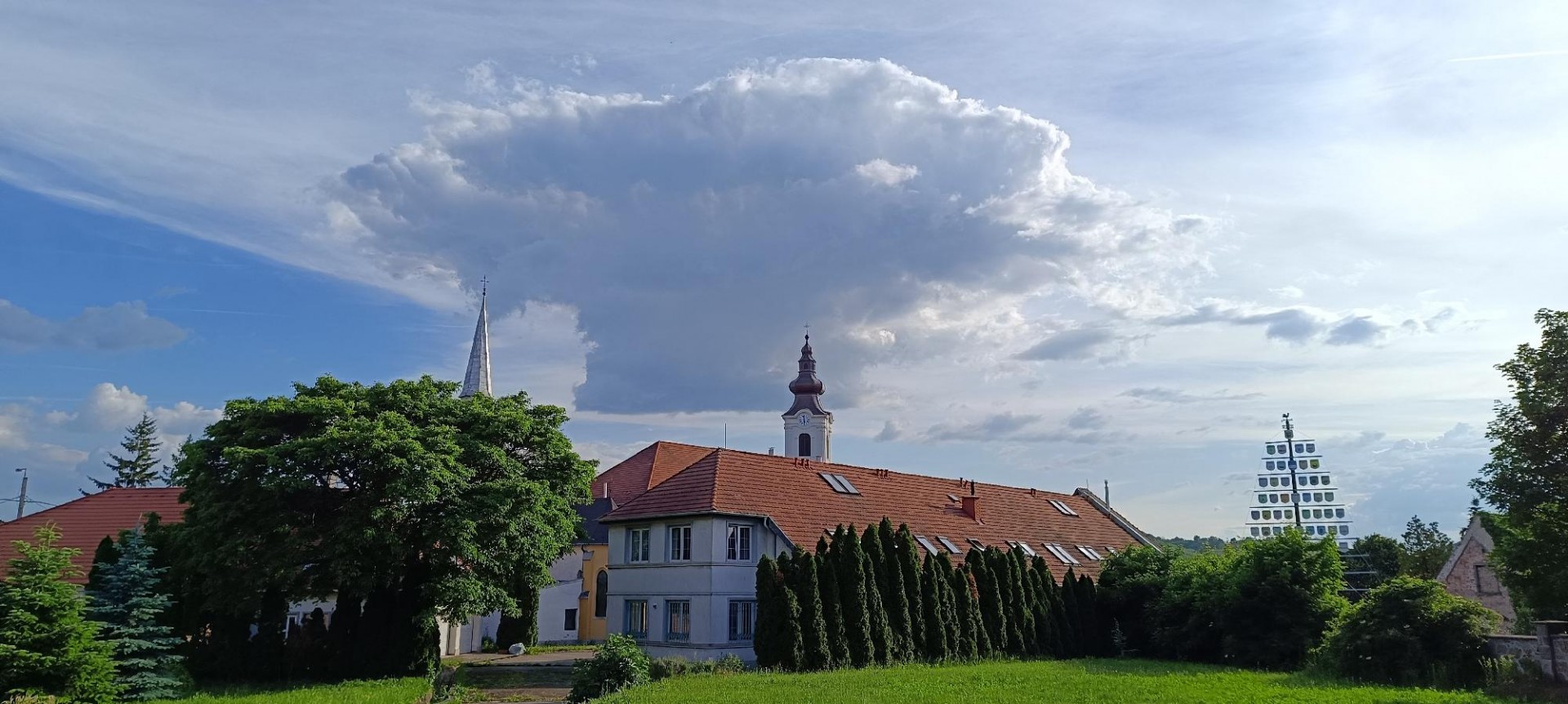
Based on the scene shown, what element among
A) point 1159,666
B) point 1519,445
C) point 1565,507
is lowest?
point 1159,666

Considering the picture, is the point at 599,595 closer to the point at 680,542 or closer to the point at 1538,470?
the point at 680,542

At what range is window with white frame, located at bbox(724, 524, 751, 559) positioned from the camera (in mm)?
31453

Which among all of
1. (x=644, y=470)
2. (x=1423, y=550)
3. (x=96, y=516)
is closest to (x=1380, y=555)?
(x=1423, y=550)

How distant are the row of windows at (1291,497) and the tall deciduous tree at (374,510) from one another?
29.7 m

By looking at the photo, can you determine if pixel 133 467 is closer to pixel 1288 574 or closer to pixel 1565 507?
pixel 1288 574

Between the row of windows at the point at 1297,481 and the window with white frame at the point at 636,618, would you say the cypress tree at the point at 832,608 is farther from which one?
the row of windows at the point at 1297,481

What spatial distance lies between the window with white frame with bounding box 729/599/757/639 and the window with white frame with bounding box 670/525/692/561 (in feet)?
6.89

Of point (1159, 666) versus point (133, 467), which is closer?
point (1159, 666)

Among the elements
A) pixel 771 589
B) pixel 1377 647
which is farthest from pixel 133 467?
pixel 1377 647

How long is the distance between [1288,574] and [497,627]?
29499 millimetres

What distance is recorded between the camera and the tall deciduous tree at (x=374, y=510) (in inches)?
993

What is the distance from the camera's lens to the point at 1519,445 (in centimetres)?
2164

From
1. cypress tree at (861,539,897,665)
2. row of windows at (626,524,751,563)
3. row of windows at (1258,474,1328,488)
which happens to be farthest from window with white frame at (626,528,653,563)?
row of windows at (1258,474,1328,488)

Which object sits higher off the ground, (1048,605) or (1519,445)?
(1519,445)
